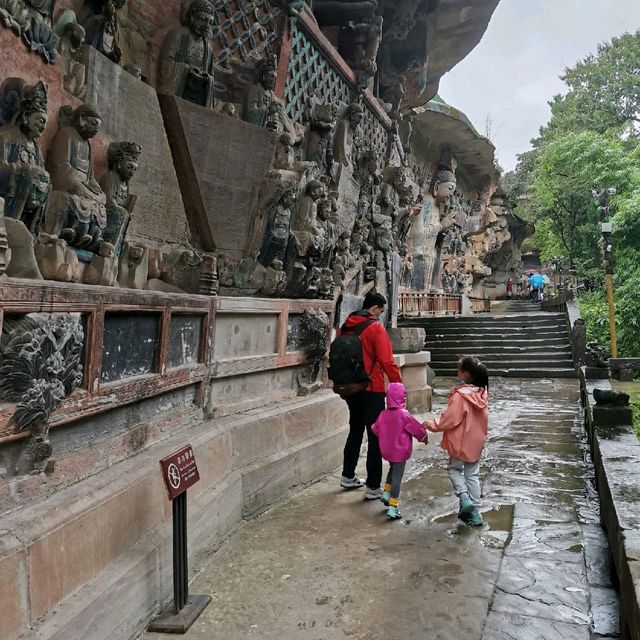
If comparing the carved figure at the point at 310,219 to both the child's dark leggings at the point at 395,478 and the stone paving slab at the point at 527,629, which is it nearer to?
the child's dark leggings at the point at 395,478

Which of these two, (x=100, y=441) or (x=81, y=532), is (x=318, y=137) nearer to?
(x=100, y=441)

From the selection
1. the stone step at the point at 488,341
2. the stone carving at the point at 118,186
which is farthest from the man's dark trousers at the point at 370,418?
the stone step at the point at 488,341

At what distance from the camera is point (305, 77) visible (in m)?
5.48

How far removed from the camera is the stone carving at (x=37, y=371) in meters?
2.03

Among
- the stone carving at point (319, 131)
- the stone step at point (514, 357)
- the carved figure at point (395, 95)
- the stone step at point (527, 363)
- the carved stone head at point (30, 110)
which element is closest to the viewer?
the carved stone head at point (30, 110)

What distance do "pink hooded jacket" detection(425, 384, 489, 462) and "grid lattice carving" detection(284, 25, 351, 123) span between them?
3.01 m

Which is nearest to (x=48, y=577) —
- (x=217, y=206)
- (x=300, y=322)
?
(x=217, y=206)

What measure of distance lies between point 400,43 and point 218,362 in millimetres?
6204

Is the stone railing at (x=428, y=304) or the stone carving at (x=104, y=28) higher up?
the stone carving at (x=104, y=28)

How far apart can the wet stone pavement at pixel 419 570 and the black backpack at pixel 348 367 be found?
0.84 metres

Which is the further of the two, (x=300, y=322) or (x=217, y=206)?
(x=300, y=322)

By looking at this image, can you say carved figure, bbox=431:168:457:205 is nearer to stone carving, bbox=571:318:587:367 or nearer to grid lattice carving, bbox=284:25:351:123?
stone carving, bbox=571:318:587:367

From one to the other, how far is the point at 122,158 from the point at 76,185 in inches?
19.5

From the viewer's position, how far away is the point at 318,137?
5.57 metres
